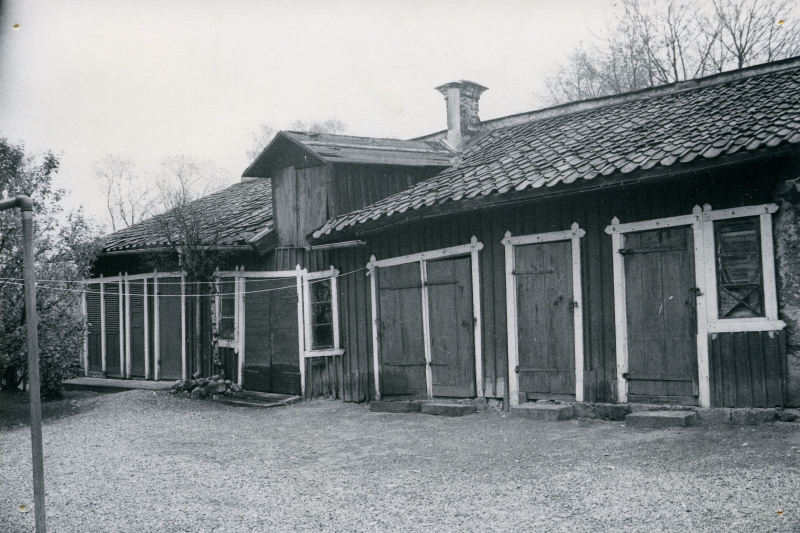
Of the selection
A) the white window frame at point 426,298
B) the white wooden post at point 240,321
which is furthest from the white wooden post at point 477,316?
the white wooden post at point 240,321

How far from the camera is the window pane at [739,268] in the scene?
7688mm

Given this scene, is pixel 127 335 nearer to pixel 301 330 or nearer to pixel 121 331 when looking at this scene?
pixel 121 331

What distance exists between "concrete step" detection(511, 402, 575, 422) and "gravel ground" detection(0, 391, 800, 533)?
0.17 m

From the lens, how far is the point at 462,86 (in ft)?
47.8

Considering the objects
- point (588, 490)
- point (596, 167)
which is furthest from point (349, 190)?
point (588, 490)

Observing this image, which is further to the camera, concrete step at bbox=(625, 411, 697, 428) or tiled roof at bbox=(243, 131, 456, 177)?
tiled roof at bbox=(243, 131, 456, 177)

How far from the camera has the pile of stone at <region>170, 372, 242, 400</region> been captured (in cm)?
1266

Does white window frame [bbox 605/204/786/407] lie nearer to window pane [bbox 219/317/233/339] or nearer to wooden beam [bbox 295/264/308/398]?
wooden beam [bbox 295/264/308/398]

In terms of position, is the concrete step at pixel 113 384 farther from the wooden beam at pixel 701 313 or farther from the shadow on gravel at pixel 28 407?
the wooden beam at pixel 701 313

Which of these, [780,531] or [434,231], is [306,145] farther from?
[780,531]

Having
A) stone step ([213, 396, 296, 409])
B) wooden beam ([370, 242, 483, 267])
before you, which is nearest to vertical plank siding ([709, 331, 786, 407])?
wooden beam ([370, 242, 483, 267])

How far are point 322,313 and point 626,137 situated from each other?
5.53 metres

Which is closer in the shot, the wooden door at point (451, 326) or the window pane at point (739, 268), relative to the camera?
the window pane at point (739, 268)

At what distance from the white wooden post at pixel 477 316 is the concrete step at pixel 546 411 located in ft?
3.10
